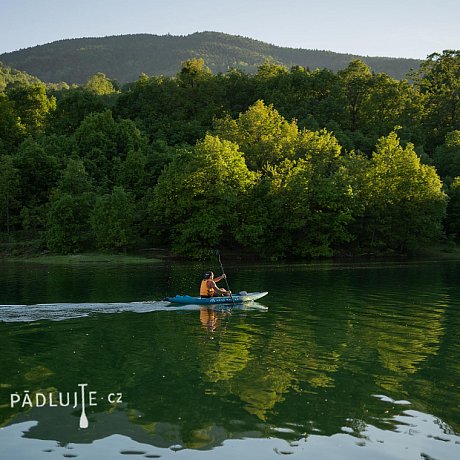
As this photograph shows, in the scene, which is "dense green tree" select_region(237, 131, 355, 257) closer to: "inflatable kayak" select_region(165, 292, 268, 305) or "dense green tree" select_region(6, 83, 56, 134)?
"inflatable kayak" select_region(165, 292, 268, 305)

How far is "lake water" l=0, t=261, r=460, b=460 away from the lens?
13.6 meters

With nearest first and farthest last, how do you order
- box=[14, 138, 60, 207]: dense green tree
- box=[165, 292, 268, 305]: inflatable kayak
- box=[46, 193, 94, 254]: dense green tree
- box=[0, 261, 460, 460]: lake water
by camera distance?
box=[0, 261, 460, 460]: lake water < box=[165, 292, 268, 305]: inflatable kayak < box=[46, 193, 94, 254]: dense green tree < box=[14, 138, 60, 207]: dense green tree

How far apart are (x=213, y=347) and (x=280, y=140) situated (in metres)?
58.8

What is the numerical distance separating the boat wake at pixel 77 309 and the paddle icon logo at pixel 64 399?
11.7m

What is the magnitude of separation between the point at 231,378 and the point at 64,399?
194 inches

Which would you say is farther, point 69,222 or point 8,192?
point 8,192

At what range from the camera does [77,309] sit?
100ft

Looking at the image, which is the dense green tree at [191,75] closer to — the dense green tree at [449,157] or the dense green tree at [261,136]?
the dense green tree at [261,136]

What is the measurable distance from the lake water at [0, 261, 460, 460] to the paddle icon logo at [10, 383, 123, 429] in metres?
0.05

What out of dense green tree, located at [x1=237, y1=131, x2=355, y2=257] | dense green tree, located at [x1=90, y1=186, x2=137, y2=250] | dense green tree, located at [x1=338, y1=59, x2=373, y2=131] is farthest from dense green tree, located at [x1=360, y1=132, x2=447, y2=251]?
dense green tree, located at [x1=338, y1=59, x2=373, y2=131]

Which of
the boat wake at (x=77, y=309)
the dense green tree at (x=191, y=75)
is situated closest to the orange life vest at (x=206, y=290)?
the boat wake at (x=77, y=309)

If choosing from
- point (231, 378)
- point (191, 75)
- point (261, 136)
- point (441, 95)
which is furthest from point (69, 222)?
point (441, 95)

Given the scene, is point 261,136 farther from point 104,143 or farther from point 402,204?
point 104,143

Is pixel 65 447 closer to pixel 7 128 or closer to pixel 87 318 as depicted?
pixel 87 318
